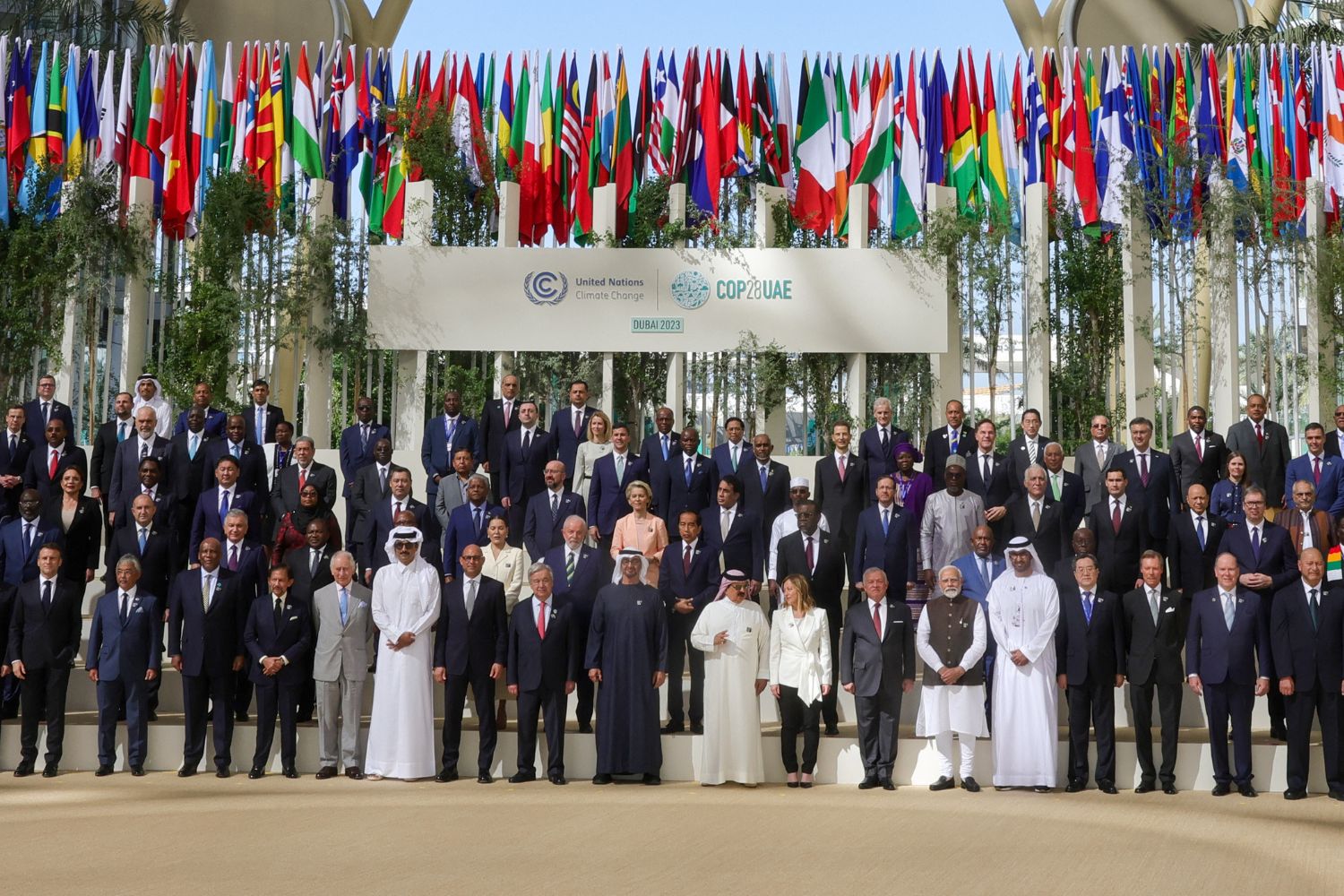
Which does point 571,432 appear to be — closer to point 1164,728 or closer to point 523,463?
point 523,463

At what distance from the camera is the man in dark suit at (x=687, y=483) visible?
10383mm

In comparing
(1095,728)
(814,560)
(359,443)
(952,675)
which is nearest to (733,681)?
(814,560)

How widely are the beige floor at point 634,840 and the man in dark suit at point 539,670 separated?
221 millimetres

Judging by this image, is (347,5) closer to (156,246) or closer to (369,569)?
(156,246)

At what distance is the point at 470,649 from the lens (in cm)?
900

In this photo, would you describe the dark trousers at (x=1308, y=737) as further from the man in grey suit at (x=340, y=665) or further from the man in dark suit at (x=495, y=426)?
the man in dark suit at (x=495, y=426)

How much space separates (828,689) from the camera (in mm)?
8844

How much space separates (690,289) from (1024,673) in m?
A: 6.80

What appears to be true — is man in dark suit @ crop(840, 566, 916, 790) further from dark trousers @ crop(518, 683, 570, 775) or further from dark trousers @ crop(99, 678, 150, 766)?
dark trousers @ crop(99, 678, 150, 766)

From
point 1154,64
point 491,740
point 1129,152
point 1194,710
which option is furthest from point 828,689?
point 1154,64

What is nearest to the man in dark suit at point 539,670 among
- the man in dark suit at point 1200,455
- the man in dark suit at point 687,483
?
the man in dark suit at point 687,483

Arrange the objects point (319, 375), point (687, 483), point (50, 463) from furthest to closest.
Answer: point (319, 375), point (50, 463), point (687, 483)

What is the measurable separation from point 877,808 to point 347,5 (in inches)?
658

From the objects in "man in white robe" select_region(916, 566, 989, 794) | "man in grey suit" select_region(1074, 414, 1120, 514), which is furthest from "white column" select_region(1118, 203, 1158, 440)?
"man in white robe" select_region(916, 566, 989, 794)
